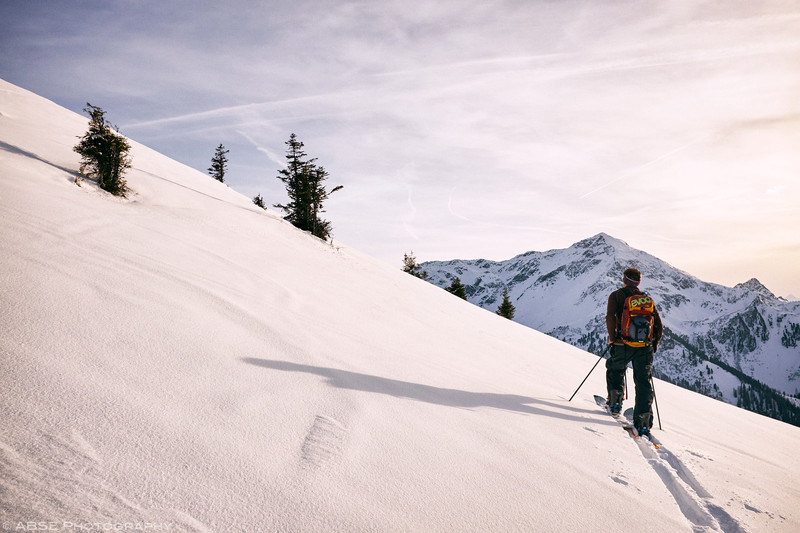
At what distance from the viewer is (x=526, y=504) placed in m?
2.53

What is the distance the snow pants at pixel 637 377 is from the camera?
4629 millimetres

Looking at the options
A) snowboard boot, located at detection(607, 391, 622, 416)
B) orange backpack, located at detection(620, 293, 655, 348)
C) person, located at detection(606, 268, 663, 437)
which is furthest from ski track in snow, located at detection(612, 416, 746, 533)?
orange backpack, located at detection(620, 293, 655, 348)

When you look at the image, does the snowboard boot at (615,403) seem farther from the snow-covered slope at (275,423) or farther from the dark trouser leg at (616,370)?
the snow-covered slope at (275,423)

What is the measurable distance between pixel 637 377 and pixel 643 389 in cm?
29

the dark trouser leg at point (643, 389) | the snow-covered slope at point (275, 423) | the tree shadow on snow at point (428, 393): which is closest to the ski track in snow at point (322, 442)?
the snow-covered slope at point (275, 423)

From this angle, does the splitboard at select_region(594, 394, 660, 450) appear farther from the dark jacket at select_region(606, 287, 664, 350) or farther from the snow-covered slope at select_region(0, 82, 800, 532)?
the dark jacket at select_region(606, 287, 664, 350)

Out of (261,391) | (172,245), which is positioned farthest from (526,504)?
(172,245)

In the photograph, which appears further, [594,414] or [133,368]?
[594,414]

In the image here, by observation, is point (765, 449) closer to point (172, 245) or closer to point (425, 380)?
point (425, 380)

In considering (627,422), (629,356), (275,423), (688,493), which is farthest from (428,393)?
(629,356)

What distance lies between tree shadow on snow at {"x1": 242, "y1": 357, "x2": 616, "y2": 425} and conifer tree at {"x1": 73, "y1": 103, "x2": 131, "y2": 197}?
27.7ft

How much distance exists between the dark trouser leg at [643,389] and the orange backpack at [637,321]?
0.16 metres

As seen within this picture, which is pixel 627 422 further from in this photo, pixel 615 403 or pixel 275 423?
pixel 275 423

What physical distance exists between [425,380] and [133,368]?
3135mm
